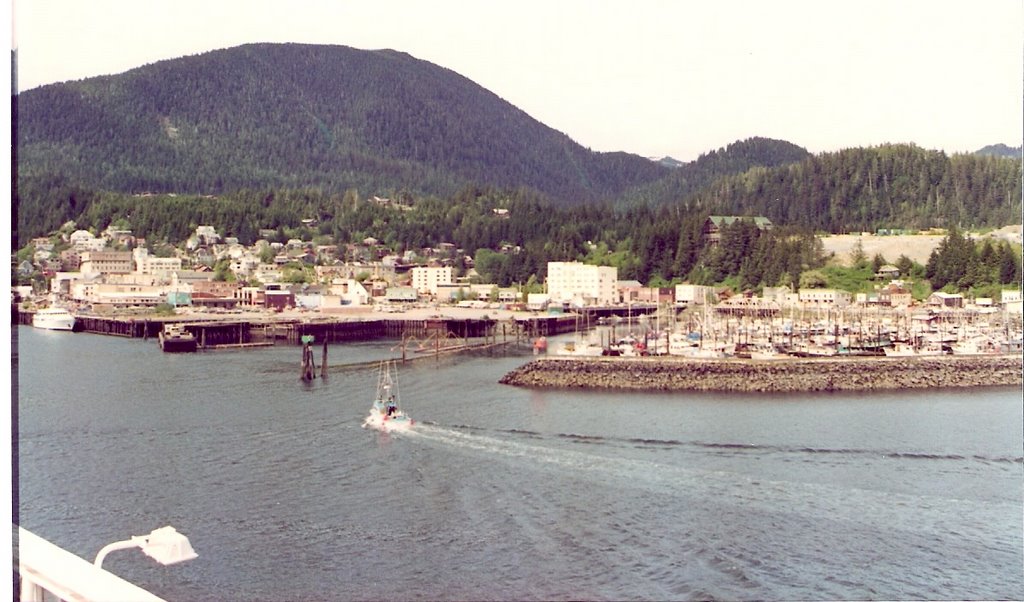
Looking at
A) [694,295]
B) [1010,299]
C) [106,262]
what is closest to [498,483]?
[694,295]

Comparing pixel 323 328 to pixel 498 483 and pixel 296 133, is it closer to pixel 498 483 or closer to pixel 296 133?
pixel 296 133

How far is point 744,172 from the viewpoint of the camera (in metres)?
5.77

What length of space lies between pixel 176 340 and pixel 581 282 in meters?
2.67

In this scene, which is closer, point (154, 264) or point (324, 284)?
point (324, 284)

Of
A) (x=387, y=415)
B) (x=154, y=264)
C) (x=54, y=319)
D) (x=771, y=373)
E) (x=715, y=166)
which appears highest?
(x=715, y=166)

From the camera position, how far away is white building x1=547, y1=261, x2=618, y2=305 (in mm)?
6000

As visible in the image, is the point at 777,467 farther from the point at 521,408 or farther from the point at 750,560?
the point at 521,408

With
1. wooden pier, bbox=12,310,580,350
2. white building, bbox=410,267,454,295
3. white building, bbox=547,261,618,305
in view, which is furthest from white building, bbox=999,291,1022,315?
white building, bbox=410,267,454,295

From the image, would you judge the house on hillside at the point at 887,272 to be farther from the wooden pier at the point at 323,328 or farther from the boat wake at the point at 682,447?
the wooden pier at the point at 323,328

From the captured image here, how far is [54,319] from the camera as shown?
22.1ft

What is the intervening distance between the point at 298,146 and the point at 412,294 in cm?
117

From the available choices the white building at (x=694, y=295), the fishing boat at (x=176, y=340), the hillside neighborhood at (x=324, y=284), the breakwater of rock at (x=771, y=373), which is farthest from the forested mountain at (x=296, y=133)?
the breakwater of rock at (x=771, y=373)

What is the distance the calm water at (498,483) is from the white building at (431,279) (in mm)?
446

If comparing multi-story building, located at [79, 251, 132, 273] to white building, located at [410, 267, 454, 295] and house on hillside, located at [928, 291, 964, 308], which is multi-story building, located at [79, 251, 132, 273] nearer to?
white building, located at [410, 267, 454, 295]
